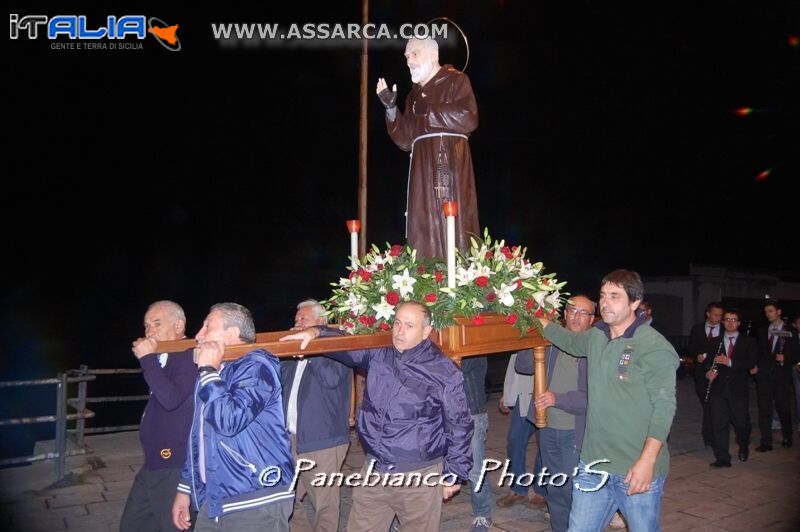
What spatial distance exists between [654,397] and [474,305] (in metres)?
1.26

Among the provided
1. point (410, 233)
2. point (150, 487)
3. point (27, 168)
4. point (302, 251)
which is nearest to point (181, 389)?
point (150, 487)

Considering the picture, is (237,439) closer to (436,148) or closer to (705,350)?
(436,148)

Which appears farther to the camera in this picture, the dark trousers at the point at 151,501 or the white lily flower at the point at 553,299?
the white lily flower at the point at 553,299

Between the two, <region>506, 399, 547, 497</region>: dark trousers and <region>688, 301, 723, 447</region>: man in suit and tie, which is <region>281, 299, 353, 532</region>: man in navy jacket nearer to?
<region>506, 399, 547, 497</region>: dark trousers

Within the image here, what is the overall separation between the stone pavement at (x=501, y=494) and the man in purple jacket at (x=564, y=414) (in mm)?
1008

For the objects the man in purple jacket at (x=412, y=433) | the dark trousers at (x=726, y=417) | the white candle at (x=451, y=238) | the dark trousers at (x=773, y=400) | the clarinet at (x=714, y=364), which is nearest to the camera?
the man in purple jacket at (x=412, y=433)

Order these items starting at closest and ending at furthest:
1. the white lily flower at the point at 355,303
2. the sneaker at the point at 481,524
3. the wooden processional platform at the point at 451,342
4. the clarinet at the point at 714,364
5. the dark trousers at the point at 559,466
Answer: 1. the wooden processional platform at the point at 451,342
2. the white lily flower at the point at 355,303
3. the dark trousers at the point at 559,466
4. the sneaker at the point at 481,524
5. the clarinet at the point at 714,364

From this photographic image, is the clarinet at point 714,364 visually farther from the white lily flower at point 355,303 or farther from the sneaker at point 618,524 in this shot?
the white lily flower at point 355,303

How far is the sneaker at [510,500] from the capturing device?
22.6 feet

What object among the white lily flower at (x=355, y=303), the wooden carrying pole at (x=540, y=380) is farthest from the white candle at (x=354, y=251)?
the wooden carrying pole at (x=540, y=380)

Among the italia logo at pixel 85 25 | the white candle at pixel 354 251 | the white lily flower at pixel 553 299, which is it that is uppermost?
the italia logo at pixel 85 25

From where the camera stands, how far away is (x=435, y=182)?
5043 millimetres

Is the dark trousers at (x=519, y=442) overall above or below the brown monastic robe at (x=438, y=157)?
below

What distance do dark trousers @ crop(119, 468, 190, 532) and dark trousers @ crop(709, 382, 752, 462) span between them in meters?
7.18
